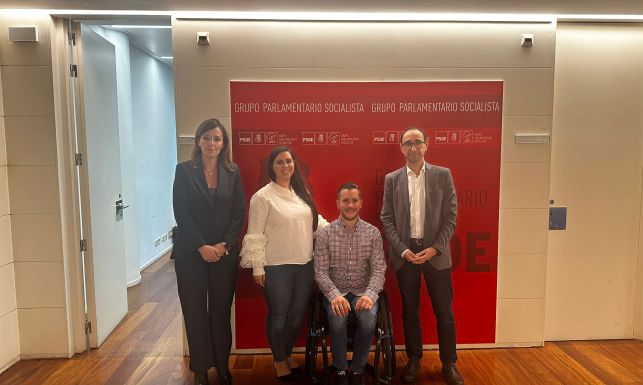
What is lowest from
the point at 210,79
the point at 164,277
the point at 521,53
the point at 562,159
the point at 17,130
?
the point at 164,277

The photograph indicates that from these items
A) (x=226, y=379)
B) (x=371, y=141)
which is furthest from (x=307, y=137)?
(x=226, y=379)

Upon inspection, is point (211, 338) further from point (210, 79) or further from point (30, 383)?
point (210, 79)

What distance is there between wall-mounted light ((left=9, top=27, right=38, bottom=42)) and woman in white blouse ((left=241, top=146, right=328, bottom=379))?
6.30 ft

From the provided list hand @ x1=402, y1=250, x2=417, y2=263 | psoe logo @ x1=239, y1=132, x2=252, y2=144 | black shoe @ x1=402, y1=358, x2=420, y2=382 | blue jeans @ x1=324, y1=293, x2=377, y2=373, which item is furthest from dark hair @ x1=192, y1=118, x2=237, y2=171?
black shoe @ x1=402, y1=358, x2=420, y2=382

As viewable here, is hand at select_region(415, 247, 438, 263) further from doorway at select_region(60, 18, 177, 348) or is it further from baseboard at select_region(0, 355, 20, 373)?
baseboard at select_region(0, 355, 20, 373)

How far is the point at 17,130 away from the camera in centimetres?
304

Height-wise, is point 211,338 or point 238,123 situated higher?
point 238,123

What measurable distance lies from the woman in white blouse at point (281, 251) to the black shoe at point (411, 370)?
0.80m

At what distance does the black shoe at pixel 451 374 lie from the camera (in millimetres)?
2791

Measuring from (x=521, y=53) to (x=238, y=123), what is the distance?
2192 mm

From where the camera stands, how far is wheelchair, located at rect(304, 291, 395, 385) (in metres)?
2.57

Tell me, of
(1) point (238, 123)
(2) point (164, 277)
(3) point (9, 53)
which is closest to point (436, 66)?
(1) point (238, 123)

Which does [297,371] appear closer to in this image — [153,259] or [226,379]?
[226,379]

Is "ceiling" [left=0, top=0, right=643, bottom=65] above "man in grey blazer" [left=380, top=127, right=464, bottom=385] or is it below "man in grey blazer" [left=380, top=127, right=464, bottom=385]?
above
